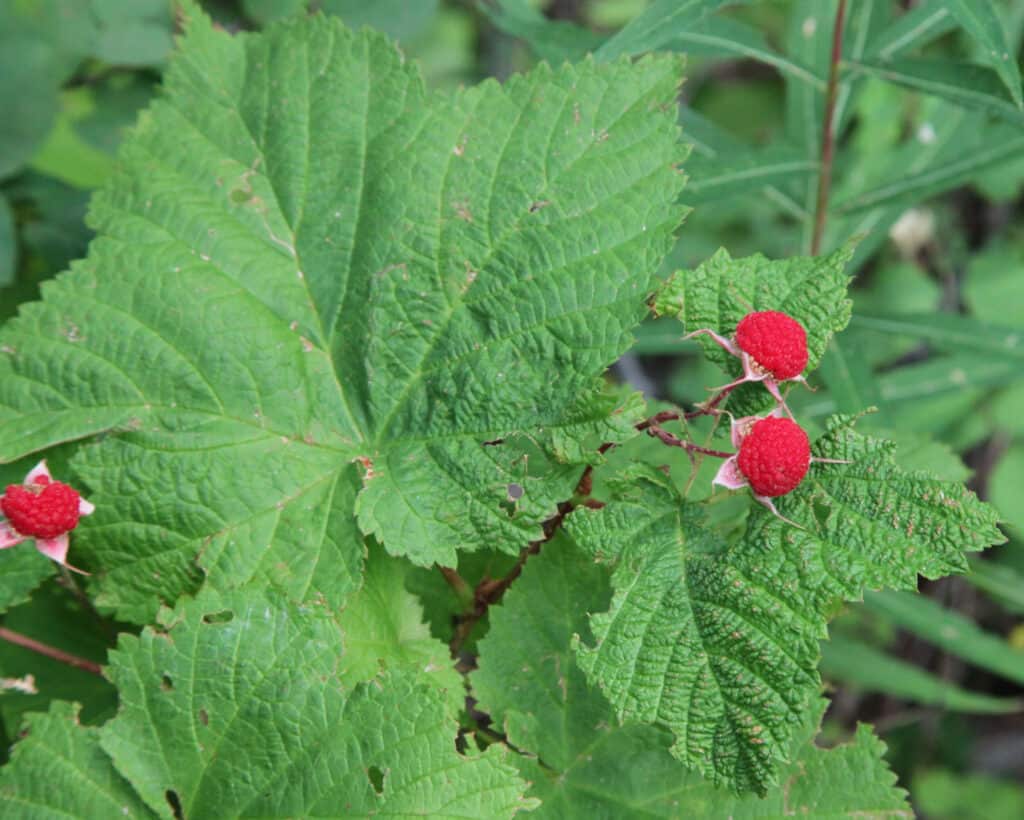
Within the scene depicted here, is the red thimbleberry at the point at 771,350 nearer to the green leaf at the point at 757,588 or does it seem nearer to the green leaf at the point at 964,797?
the green leaf at the point at 757,588

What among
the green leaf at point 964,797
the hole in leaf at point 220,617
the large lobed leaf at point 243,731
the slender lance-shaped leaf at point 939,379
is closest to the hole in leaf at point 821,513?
the large lobed leaf at point 243,731

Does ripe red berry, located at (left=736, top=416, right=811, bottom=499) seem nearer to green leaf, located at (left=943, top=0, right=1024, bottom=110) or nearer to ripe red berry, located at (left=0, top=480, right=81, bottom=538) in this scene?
green leaf, located at (left=943, top=0, right=1024, bottom=110)

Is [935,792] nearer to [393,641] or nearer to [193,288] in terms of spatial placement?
[393,641]

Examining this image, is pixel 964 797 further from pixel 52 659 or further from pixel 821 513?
pixel 52 659

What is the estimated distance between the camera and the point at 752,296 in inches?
48.9

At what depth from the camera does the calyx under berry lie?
1.21 metres

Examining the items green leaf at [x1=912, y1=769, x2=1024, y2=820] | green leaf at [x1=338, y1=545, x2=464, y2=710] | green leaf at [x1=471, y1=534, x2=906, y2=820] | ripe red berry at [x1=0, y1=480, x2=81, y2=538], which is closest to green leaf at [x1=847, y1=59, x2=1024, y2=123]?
green leaf at [x1=471, y1=534, x2=906, y2=820]

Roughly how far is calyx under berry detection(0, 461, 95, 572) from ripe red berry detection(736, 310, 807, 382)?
2.83 feet

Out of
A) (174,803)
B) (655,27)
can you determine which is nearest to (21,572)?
(174,803)

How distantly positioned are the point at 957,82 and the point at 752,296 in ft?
2.72

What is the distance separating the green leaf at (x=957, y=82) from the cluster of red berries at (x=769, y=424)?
82cm

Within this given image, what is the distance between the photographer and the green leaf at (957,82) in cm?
170

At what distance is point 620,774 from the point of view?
132 cm

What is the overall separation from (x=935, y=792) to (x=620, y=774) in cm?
234
